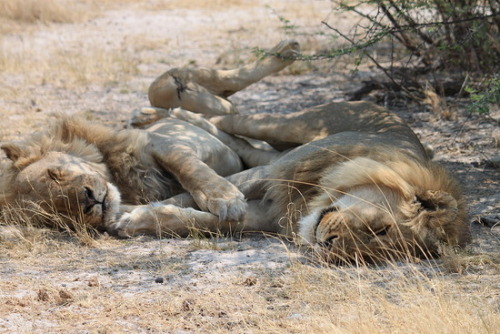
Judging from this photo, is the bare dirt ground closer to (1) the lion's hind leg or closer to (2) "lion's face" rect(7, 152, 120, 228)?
(2) "lion's face" rect(7, 152, 120, 228)

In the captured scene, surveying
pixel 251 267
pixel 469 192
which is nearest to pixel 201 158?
pixel 251 267

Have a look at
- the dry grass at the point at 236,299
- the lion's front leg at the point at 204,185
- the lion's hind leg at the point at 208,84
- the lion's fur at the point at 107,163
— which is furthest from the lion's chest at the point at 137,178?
the lion's hind leg at the point at 208,84

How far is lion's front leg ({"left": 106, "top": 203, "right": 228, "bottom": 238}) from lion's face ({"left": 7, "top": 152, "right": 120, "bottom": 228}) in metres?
0.10

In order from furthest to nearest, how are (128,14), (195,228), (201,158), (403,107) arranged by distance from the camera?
(128,14) → (403,107) → (201,158) → (195,228)

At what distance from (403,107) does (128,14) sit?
783cm

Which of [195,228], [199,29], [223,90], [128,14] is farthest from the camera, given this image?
[128,14]

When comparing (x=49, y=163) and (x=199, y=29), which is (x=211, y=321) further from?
(x=199, y=29)

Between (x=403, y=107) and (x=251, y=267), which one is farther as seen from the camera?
(x=403, y=107)

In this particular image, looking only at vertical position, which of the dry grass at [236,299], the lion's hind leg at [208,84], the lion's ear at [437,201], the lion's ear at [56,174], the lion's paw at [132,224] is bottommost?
the lion's paw at [132,224]

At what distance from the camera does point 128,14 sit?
46.9 ft

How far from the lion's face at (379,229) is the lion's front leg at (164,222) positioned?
2.68ft

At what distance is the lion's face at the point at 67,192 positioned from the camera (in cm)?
452

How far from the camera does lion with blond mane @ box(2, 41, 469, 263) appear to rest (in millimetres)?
4094

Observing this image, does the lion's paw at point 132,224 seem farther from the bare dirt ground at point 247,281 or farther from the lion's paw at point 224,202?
the lion's paw at point 224,202
